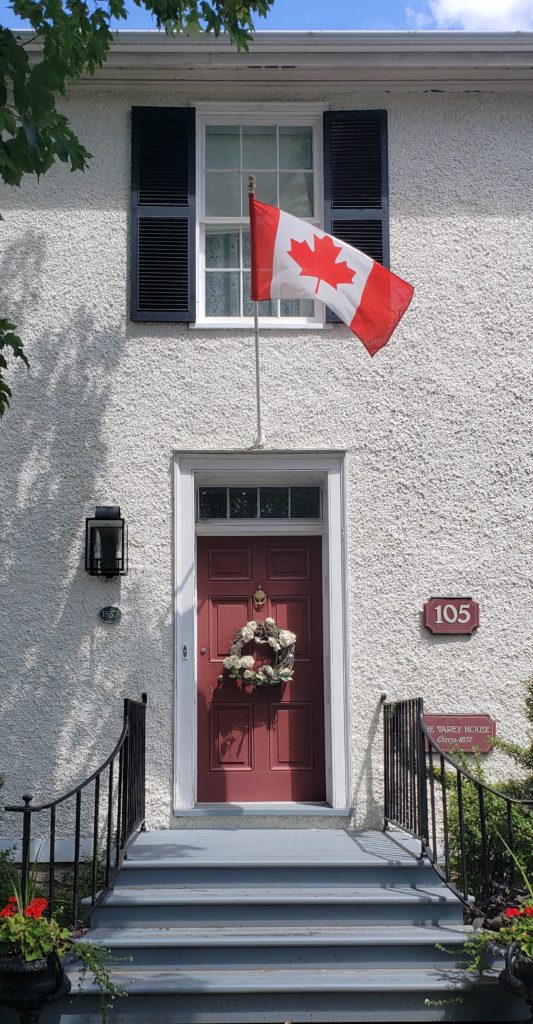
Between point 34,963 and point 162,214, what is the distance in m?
4.82

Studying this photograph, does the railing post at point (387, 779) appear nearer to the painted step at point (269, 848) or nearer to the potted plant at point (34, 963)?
the painted step at point (269, 848)

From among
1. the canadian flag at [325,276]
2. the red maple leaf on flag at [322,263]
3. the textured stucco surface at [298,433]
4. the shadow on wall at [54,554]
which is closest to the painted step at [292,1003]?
the textured stucco surface at [298,433]

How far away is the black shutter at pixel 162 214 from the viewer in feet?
23.8

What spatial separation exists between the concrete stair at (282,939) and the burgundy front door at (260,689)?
37.2 inches

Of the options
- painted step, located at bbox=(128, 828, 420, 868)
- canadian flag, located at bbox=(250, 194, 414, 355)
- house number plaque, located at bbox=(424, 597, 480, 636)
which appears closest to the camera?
painted step, located at bbox=(128, 828, 420, 868)

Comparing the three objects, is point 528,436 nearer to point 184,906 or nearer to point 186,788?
point 186,788

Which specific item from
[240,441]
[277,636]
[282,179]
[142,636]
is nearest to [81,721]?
[142,636]

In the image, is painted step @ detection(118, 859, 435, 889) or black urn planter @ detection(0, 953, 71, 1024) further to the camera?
painted step @ detection(118, 859, 435, 889)

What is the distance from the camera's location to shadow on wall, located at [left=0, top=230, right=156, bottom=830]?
684cm

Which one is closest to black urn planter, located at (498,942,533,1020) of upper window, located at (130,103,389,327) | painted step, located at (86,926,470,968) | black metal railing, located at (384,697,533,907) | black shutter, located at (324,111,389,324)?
painted step, located at (86,926,470,968)

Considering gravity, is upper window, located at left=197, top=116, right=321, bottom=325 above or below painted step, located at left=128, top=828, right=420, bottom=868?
above

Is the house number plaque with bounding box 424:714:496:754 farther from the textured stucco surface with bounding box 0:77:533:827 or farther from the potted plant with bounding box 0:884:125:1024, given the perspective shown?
the potted plant with bounding box 0:884:125:1024

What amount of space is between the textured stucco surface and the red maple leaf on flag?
72 centimetres

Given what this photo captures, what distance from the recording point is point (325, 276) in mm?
6613
